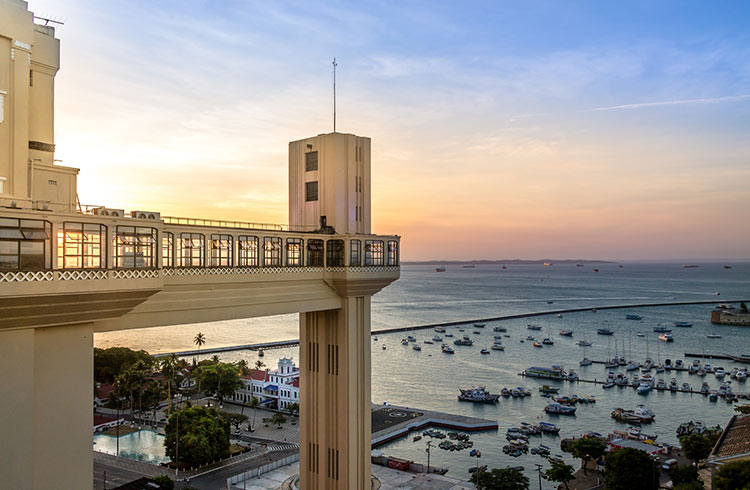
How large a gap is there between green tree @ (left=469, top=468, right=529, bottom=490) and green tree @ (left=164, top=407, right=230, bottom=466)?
2296 cm

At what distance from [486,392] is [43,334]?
7261 centimetres

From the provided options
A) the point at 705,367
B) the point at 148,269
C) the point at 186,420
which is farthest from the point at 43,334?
the point at 705,367

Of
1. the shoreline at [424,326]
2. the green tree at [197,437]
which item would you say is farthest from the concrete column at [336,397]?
the shoreline at [424,326]

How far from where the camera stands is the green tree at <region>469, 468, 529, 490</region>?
3866 centimetres

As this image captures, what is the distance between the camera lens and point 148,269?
14.8m

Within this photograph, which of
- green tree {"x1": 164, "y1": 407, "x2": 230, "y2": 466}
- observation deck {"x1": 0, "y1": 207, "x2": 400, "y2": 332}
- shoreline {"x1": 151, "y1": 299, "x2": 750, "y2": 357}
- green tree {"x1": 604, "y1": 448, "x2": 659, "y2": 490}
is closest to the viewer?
observation deck {"x1": 0, "y1": 207, "x2": 400, "y2": 332}

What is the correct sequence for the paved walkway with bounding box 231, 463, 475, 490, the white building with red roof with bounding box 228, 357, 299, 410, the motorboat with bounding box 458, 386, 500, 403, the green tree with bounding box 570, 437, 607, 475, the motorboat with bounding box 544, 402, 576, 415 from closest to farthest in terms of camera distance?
the paved walkway with bounding box 231, 463, 475, 490
the green tree with bounding box 570, 437, 607, 475
the motorboat with bounding box 544, 402, 576, 415
the white building with red roof with bounding box 228, 357, 299, 410
the motorboat with bounding box 458, 386, 500, 403

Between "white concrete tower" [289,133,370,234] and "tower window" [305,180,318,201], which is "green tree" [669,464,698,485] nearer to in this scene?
"white concrete tower" [289,133,370,234]

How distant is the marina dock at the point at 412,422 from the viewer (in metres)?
61.6

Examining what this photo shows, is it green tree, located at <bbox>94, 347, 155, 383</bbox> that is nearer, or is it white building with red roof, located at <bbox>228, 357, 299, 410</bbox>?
green tree, located at <bbox>94, 347, 155, 383</bbox>

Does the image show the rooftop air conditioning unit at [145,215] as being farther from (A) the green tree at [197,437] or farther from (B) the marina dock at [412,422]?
(B) the marina dock at [412,422]

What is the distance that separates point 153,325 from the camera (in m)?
16.1

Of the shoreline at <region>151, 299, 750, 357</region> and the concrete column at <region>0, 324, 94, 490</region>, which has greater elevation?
the concrete column at <region>0, 324, 94, 490</region>

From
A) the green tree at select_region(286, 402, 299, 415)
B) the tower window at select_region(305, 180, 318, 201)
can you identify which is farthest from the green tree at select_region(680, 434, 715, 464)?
the green tree at select_region(286, 402, 299, 415)
